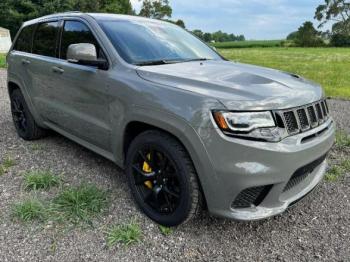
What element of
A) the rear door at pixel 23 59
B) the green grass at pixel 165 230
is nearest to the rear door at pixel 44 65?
the rear door at pixel 23 59

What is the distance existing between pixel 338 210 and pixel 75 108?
110 inches

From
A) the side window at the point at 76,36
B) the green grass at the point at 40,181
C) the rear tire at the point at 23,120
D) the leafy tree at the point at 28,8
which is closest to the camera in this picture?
the side window at the point at 76,36

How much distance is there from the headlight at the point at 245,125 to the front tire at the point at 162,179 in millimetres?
418

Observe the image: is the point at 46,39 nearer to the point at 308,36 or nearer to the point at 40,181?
the point at 40,181

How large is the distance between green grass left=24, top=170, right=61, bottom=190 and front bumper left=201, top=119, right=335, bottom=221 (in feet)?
6.36

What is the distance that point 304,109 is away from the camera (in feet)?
9.83

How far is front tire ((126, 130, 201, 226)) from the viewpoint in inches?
115

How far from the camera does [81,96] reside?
→ 13.0 feet

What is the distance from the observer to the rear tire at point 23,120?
541 cm

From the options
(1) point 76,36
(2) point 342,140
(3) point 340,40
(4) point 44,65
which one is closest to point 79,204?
(1) point 76,36

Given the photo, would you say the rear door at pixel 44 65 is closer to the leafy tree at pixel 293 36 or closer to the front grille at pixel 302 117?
the front grille at pixel 302 117

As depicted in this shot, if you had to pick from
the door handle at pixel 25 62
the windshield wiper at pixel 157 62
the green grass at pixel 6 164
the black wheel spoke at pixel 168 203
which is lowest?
the green grass at pixel 6 164

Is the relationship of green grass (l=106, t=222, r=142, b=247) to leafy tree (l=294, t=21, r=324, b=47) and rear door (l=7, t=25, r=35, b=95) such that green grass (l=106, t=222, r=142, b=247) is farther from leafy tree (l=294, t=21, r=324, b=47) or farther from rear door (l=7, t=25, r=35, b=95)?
leafy tree (l=294, t=21, r=324, b=47)

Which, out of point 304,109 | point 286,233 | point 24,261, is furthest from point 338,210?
point 24,261
